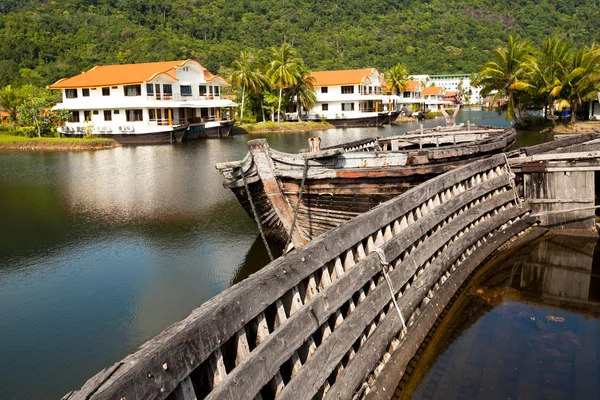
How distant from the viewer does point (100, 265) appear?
1221 centimetres

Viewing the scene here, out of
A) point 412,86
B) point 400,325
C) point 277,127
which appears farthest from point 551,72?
point 412,86

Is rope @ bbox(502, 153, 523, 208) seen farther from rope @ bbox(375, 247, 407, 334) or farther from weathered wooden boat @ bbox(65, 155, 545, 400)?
rope @ bbox(375, 247, 407, 334)

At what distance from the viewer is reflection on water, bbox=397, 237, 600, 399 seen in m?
5.58

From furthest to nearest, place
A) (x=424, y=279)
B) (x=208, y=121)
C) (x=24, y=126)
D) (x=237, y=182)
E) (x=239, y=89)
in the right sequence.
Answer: (x=239, y=89)
(x=208, y=121)
(x=24, y=126)
(x=237, y=182)
(x=424, y=279)

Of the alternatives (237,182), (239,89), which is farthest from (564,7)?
(237,182)

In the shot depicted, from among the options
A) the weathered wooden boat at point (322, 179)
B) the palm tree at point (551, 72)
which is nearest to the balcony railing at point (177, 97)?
the palm tree at point (551, 72)

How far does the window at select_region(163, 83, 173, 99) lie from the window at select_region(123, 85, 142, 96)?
97.6 inches

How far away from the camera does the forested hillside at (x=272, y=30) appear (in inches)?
3529

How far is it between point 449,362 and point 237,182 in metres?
6.43

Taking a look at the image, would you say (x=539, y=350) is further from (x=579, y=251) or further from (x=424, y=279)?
(x=579, y=251)

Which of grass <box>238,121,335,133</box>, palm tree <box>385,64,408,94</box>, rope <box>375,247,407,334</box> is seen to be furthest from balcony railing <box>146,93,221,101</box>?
rope <box>375,247,407,334</box>

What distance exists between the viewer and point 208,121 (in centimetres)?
5469

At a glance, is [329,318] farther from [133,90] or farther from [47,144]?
[133,90]

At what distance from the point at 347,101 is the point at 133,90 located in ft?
98.8
